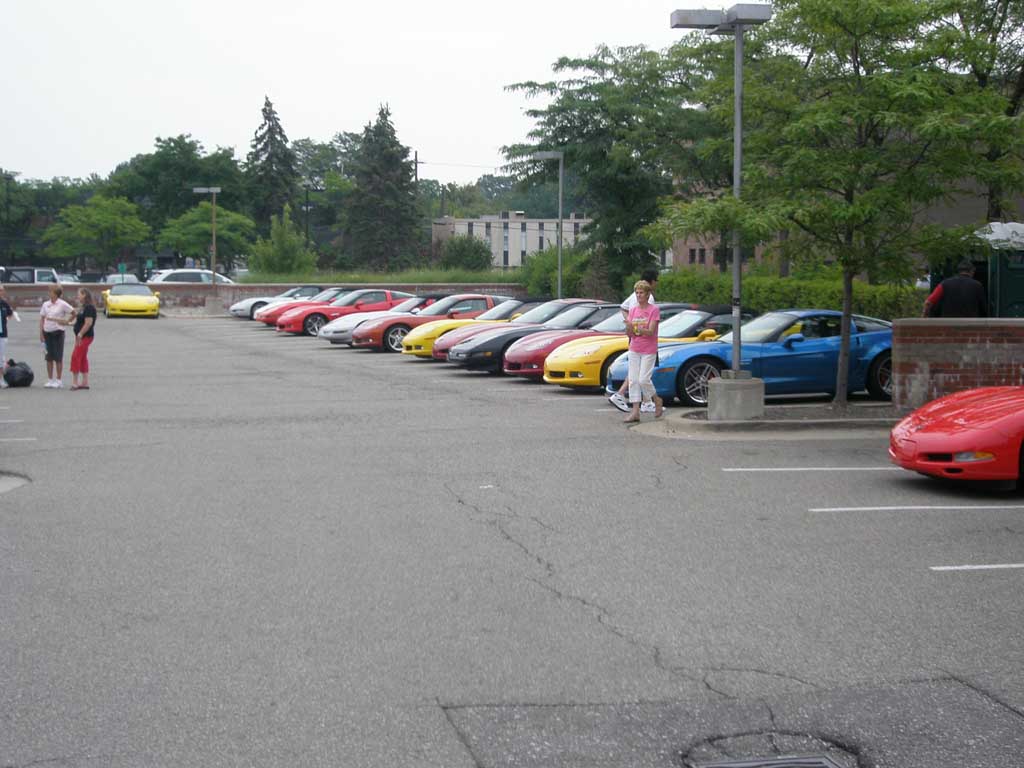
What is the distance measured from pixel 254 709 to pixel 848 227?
1174cm

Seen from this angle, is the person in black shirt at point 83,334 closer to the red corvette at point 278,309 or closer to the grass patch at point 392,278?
the red corvette at point 278,309

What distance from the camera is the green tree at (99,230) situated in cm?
8419

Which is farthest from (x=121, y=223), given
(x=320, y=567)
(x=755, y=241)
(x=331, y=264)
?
(x=320, y=567)

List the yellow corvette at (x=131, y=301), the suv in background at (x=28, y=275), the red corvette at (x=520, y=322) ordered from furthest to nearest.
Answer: the suv in background at (x=28, y=275) < the yellow corvette at (x=131, y=301) < the red corvette at (x=520, y=322)

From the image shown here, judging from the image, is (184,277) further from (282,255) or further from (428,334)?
(428,334)

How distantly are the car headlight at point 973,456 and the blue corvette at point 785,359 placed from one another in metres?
6.93

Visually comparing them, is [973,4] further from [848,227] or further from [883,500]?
[883,500]

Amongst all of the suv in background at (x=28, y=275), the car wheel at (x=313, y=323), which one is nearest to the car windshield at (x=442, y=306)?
the car wheel at (x=313, y=323)

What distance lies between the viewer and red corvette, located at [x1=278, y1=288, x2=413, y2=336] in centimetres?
3547

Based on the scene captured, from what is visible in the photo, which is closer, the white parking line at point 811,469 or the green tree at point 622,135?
the white parking line at point 811,469

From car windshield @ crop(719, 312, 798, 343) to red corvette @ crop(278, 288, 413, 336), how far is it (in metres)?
19.3

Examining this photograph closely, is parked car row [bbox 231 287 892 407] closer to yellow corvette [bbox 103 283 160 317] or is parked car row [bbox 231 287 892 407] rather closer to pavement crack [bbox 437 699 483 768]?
pavement crack [bbox 437 699 483 768]

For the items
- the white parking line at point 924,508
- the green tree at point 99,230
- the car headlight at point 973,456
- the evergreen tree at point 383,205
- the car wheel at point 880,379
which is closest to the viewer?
the white parking line at point 924,508

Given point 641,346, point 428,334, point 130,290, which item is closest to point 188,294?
point 130,290
